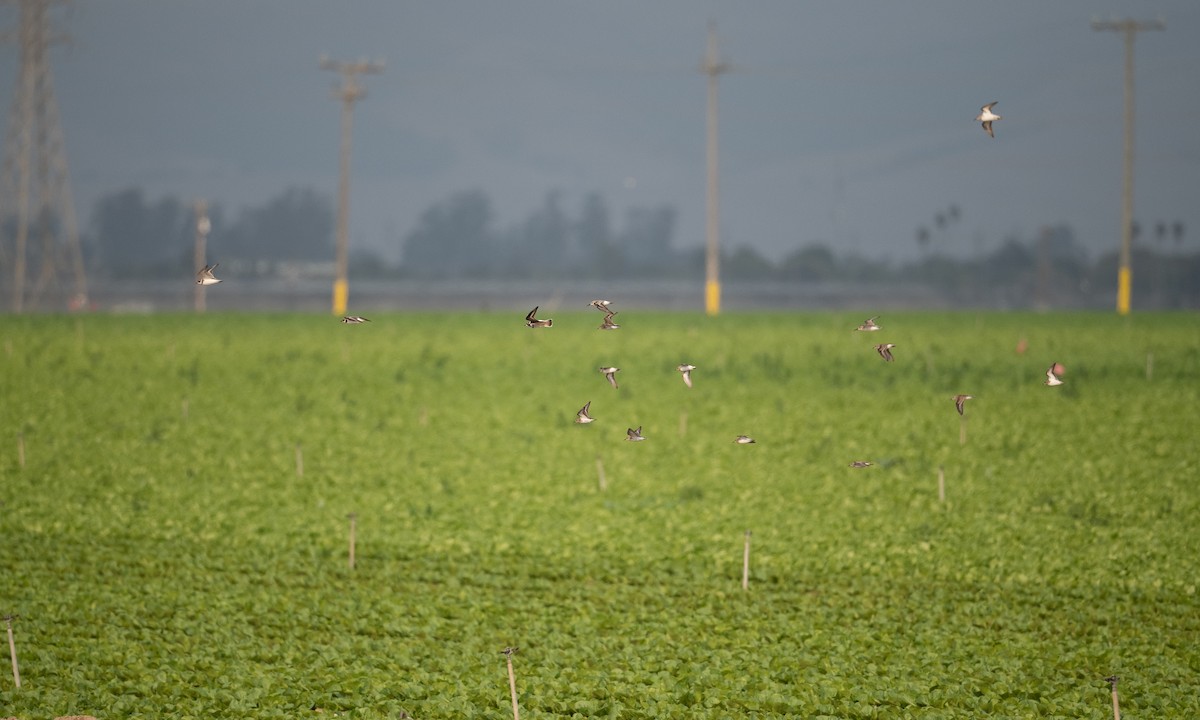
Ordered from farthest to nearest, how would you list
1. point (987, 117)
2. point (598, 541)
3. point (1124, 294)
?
point (1124, 294), point (598, 541), point (987, 117)

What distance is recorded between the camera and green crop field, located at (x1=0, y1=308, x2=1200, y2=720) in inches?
562

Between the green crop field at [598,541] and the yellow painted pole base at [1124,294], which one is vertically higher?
the yellow painted pole base at [1124,294]

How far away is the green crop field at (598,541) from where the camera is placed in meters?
14.3

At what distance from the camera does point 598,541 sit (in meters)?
20.2

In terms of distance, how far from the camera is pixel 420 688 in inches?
548

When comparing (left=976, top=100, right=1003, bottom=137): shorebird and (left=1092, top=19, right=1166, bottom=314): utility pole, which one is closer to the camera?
(left=976, top=100, right=1003, bottom=137): shorebird

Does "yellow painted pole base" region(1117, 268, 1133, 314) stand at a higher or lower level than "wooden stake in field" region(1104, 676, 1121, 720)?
higher

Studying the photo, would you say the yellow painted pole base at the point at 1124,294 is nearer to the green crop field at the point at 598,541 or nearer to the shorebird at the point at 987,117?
the green crop field at the point at 598,541

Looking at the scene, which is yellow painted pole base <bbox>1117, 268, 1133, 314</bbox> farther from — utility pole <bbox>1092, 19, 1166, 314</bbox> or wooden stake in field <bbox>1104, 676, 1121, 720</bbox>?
wooden stake in field <bbox>1104, 676, 1121, 720</bbox>

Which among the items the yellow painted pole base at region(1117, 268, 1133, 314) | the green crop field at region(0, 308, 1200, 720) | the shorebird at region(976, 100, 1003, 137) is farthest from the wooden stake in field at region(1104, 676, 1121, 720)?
the yellow painted pole base at region(1117, 268, 1133, 314)

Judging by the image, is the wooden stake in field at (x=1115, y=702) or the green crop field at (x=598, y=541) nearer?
the wooden stake in field at (x=1115, y=702)

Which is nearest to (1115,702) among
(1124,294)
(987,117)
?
(987,117)

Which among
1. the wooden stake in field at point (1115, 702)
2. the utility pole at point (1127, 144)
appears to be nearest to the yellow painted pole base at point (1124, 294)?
the utility pole at point (1127, 144)

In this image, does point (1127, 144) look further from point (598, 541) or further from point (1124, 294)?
point (598, 541)
